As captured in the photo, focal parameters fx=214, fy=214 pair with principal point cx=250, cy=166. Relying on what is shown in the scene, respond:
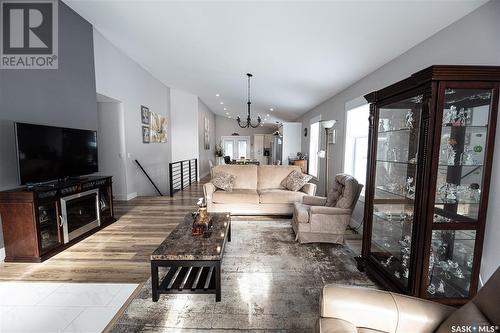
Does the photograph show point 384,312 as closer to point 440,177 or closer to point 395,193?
point 440,177

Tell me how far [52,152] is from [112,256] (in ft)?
5.23

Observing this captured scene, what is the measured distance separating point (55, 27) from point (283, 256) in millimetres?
4548

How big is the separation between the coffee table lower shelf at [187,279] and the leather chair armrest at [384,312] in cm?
Answer: 106

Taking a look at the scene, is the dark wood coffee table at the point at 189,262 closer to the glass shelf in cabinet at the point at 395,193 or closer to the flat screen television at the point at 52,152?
the glass shelf in cabinet at the point at 395,193

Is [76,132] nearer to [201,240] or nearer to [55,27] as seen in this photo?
[55,27]

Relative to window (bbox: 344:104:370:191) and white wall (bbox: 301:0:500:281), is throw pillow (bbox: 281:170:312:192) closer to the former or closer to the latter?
window (bbox: 344:104:370:191)

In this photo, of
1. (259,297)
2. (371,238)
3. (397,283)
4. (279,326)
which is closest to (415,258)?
(397,283)

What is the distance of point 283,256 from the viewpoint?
263 cm

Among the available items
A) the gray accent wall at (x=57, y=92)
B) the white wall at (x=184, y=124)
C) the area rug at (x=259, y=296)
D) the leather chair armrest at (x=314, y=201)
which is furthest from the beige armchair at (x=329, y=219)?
the white wall at (x=184, y=124)

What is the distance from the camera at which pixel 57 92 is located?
3.16 metres

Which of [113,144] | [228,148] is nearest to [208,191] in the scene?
[113,144]

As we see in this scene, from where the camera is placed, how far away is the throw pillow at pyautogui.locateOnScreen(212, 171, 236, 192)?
4.26 meters

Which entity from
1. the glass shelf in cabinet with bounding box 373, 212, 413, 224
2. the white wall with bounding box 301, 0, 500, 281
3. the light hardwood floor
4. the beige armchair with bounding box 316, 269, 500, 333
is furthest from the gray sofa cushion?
the light hardwood floor

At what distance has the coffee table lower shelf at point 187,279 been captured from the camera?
1.83 metres
